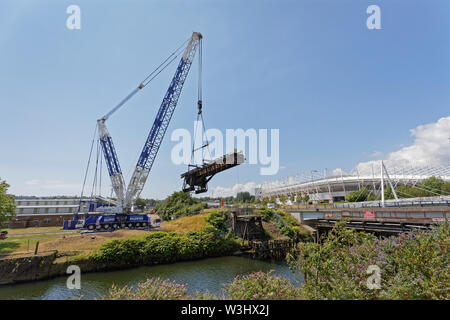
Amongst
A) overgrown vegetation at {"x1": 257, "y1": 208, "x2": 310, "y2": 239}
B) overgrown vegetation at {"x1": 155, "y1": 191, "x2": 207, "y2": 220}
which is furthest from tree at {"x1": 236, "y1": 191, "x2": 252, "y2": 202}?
overgrown vegetation at {"x1": 257, "y1": 208, "x2": 310, "y2": 239}

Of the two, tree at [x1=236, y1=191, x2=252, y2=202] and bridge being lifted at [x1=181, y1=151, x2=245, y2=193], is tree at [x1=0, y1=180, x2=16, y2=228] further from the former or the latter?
tree at [x1=236, y1=191, x2=252, y2=202]

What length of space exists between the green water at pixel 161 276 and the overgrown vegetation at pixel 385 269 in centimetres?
440

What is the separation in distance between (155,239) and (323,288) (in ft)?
69.1

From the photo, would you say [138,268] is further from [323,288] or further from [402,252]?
[402,252]

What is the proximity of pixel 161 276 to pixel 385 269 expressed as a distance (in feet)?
59.5

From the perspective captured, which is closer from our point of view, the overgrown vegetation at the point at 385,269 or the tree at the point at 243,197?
the overgrown vegetation at the point at 385,269

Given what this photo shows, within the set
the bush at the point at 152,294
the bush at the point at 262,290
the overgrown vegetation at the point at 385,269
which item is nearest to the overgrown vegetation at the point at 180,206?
the bush at the point at 152,294

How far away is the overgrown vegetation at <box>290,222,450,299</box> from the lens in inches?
265

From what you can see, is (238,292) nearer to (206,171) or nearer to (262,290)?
(262,290)

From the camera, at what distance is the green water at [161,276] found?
15.8 m

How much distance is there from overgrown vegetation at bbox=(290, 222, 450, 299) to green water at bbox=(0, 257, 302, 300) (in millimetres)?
4400

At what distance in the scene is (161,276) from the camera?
1959 cm

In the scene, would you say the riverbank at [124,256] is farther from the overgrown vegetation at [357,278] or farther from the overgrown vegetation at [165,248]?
the overgrown vegetation at [357,278]
